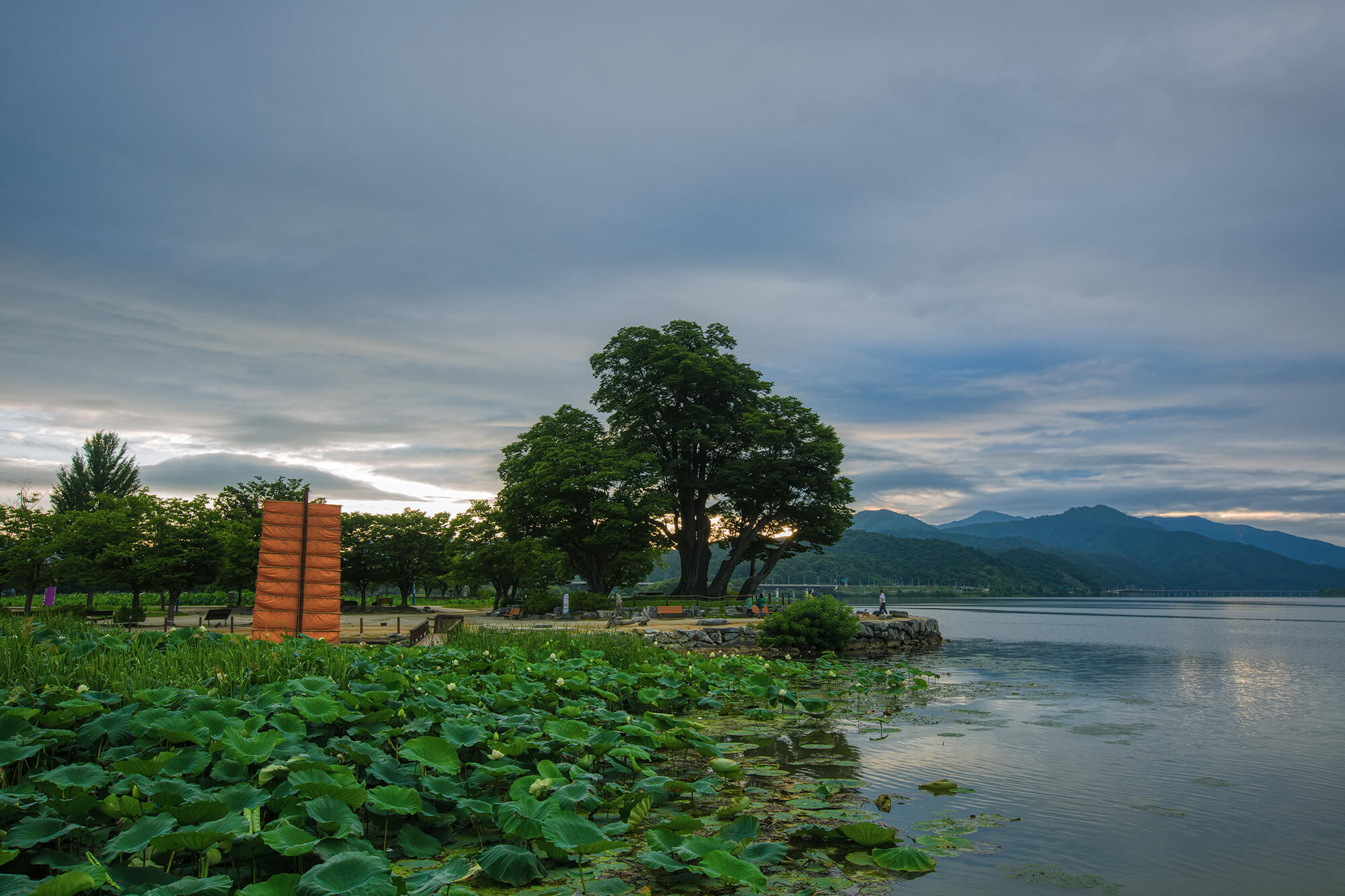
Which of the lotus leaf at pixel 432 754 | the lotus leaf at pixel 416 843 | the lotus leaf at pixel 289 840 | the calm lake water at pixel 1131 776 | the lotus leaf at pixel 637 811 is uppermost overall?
the lotus leaf at pixel 289 840

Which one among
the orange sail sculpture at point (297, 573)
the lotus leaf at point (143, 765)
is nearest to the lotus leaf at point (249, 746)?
the lotus leaf at point (143, 765)

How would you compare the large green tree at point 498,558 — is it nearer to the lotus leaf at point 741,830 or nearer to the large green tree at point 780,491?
the large green tree at point 780,491

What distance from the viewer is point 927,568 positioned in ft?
509

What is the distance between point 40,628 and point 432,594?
280ft

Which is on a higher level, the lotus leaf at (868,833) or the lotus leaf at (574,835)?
the lotus leaf at (574,835)

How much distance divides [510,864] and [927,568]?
16288cm

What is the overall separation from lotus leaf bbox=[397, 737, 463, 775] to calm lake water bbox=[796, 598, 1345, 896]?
3.15 metres

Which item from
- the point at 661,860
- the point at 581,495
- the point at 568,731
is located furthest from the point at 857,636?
the point at 661,860

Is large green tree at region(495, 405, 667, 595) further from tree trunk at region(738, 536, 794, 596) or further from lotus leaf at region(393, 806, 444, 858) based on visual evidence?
lotus leaf at region(393, 806, 444, 858)

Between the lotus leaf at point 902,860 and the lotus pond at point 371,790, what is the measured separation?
0.01 meters

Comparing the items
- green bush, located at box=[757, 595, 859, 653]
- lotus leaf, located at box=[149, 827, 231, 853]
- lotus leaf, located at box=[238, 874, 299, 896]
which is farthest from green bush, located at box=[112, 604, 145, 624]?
lotus leaf, located at box=[238, 874, 299, 896]

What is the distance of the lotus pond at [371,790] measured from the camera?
347 cm

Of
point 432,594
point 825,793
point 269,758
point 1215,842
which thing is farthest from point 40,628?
point 432,594

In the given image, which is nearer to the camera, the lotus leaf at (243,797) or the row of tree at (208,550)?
the lotus leaf at (243,797)
